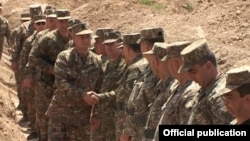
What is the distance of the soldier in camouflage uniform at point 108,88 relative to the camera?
776cm

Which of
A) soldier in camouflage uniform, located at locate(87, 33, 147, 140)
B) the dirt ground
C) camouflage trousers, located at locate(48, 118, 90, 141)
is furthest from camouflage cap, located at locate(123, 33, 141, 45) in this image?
the dirt ground

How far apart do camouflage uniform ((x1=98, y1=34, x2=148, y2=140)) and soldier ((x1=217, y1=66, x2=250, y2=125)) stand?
2.38 metres

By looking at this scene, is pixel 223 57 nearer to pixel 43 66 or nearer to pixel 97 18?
pixel 43 66

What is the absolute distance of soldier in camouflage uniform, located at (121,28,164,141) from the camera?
251 inches

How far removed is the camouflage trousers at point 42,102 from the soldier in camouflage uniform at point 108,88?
2.44m

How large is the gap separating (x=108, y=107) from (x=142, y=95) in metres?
1.66

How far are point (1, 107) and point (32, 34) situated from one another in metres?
1.55

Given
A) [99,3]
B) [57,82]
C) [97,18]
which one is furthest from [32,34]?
[99,3]

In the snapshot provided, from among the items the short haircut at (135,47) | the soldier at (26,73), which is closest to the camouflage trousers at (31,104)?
the soldier at (26,73)

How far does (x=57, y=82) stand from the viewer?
345 inches

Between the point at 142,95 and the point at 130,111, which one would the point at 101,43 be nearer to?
the point at 130,111

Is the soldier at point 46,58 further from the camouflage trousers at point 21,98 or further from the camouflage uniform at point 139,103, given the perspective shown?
the camouflage uniform at point 139,103

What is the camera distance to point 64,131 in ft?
29.5

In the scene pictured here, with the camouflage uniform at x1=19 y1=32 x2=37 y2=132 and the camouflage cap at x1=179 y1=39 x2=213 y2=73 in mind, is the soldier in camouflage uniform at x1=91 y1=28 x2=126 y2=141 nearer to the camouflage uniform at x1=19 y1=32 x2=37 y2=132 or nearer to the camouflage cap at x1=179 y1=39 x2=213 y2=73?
the camouflage cap at x1=179 y1=39 x2=213 y2=73
